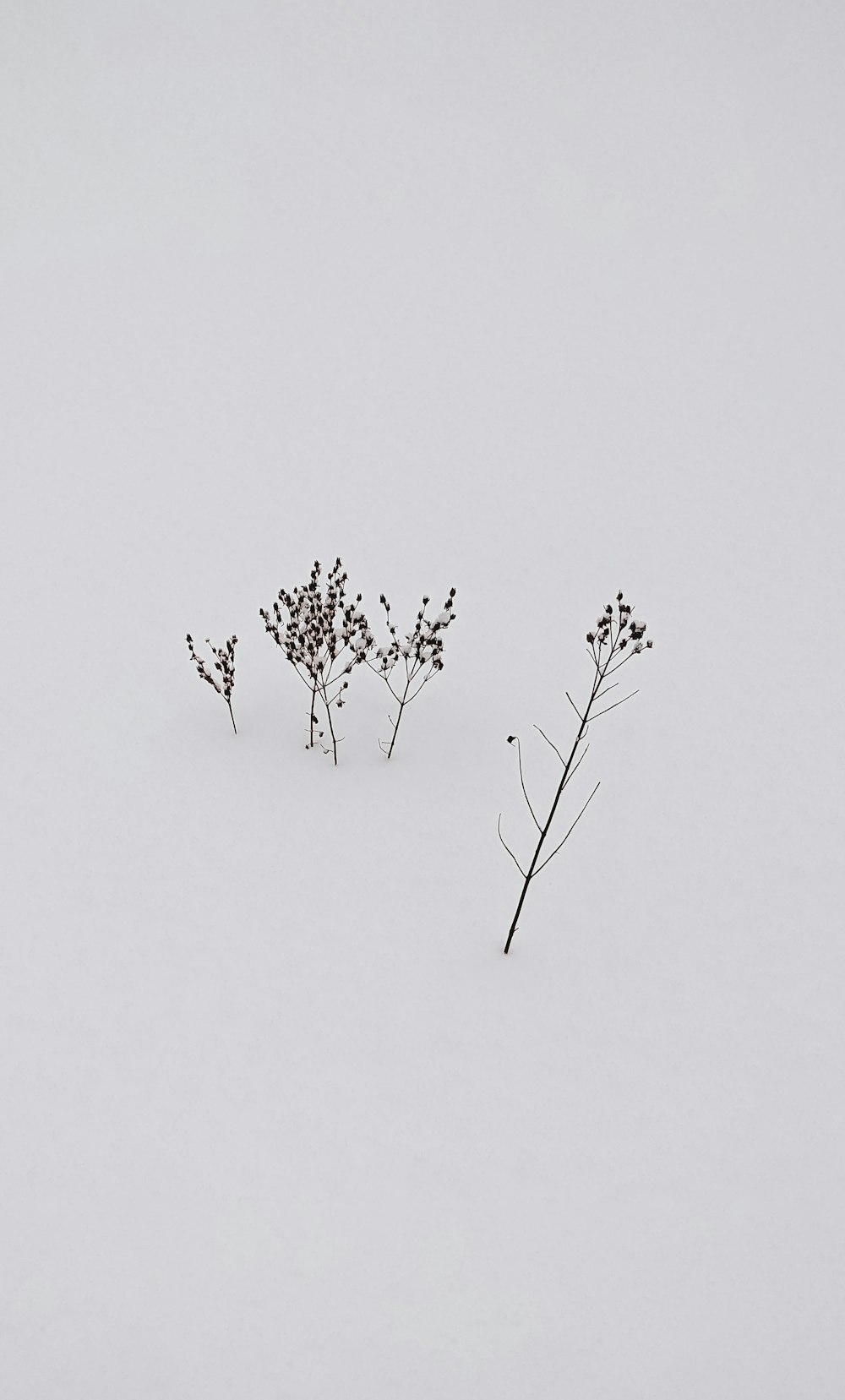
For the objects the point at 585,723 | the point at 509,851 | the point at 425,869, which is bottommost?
the point at 425,869

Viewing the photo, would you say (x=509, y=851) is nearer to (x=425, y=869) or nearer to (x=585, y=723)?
(x=425, y=869)

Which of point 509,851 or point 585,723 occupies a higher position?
point 585,723

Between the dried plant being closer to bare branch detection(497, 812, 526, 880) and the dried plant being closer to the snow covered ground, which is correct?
bare branch detection(497, 812, 526, 880)

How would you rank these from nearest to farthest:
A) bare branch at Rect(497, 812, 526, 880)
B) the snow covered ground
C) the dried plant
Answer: the snow covered ground, the dried plant, bare branch at Rect(497, 812, 526, 880)

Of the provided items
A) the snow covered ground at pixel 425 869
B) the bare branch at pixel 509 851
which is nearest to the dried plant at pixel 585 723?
the bare branch at pixel 509 851

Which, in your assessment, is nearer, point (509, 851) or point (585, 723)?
point (509, 851)

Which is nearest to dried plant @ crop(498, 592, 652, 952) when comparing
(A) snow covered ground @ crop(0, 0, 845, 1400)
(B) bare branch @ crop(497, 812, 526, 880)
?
(B) bare branch @ crop(497, 812, 526, 880)

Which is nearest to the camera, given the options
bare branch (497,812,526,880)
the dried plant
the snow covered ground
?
the snow covered ground

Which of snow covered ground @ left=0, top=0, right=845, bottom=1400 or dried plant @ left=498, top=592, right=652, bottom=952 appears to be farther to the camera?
dried plant @ left=498, top=592, right=652, bottom=952

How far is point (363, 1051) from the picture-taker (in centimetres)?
334

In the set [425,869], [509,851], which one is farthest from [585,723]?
[425,869]

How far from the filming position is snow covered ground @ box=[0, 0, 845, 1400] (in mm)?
2699

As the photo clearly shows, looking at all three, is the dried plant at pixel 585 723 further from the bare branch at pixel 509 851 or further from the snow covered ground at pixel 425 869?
the snow covered ground at pixel 425 869

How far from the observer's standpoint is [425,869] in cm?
412
